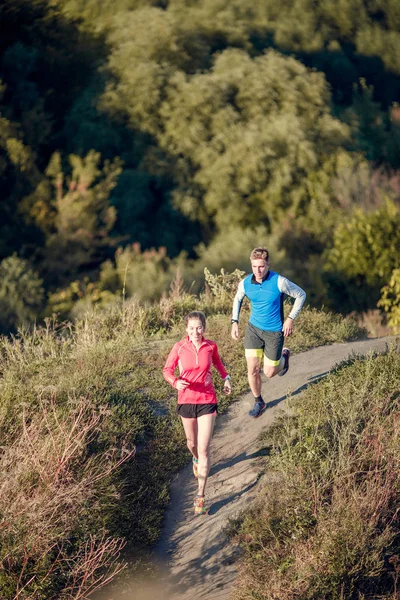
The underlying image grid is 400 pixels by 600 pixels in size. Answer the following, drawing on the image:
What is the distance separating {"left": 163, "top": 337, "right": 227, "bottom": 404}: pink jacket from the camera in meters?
6.75

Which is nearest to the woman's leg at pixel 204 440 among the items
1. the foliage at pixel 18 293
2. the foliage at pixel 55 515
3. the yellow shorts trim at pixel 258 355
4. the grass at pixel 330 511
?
the grass at pixel 330 511

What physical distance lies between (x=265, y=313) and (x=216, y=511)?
2.11 meters

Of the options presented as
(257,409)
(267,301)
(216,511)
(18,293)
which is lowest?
(18,293)

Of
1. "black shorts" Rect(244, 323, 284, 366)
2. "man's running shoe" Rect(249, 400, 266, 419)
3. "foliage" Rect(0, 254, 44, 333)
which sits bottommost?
"foliage" Rect(0, 254, 44, 333)

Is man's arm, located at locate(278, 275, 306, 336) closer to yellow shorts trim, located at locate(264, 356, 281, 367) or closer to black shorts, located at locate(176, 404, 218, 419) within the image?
yellow shorts trim, located at locate(264, 356, 281, 367)

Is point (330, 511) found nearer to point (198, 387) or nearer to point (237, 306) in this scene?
point (198, 387)

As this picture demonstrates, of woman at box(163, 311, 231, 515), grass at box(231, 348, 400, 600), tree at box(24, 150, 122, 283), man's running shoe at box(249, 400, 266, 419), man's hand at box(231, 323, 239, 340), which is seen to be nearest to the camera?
grass at box(231, 348, 400, 600)

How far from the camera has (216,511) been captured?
6.99m

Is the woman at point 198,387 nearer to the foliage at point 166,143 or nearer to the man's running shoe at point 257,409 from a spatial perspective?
the man's running shoe at point 257,409

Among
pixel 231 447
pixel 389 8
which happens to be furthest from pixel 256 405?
pixel 389 8

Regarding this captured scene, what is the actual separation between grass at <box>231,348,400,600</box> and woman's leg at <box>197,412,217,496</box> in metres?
0.55

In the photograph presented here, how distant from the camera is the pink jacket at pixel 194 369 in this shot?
6.75 m

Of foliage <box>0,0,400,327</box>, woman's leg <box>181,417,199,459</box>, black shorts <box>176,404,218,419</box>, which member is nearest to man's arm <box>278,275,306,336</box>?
black shorts <box>176,404,218,419</box>

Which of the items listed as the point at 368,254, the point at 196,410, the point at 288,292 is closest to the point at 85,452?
the point at 196,410
